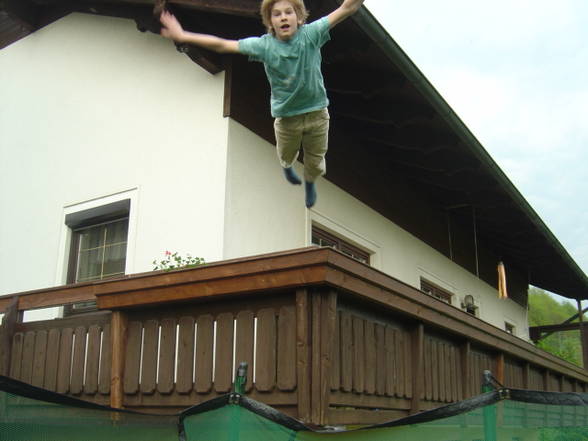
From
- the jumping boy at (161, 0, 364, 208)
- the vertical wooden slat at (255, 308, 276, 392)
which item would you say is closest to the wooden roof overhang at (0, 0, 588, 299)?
the jumping boy at (161, 0, 364, 208)

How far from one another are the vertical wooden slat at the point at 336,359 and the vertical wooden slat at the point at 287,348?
230mm

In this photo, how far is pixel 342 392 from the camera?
429 centimetres

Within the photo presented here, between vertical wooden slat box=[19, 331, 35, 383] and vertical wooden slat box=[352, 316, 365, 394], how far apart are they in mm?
2604

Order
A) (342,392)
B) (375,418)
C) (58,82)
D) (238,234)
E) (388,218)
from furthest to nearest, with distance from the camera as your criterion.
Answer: (388,218)
(58,82)
(238,234)
(375,418)
(342,392)

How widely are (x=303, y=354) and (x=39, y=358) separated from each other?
2.45m

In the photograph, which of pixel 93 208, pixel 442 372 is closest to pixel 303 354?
pixel 442 372

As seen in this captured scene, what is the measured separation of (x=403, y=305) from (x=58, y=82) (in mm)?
5912

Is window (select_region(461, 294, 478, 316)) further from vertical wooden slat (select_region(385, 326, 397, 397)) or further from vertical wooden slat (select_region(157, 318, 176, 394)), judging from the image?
vertical wooden slat (select_region(157, 318, 176, 394))

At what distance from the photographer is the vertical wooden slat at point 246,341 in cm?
Result: 429

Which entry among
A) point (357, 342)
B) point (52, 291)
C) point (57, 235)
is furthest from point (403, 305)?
point (57, 235)

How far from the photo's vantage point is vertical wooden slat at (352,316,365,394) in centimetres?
444

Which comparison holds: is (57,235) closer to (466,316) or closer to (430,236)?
(466,316)

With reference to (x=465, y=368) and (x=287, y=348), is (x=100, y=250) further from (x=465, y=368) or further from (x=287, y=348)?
(x=287, y=348)

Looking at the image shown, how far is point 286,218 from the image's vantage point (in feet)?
24.1
